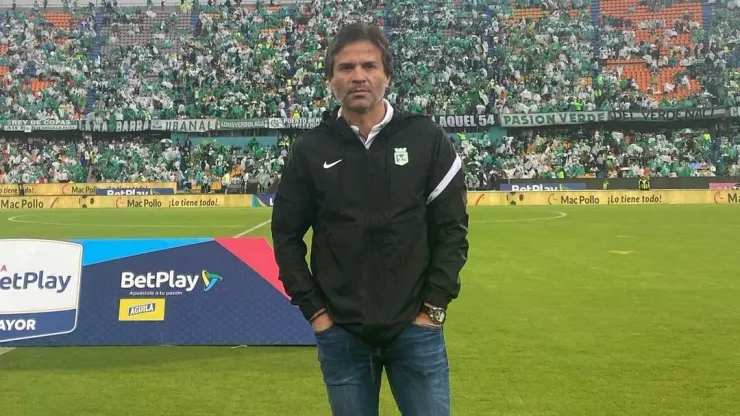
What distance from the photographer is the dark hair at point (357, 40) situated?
2.85m

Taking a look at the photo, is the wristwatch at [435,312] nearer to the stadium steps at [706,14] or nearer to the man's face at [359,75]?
the man's face at [359,75]

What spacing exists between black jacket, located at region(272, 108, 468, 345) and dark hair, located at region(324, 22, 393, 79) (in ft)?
0.79

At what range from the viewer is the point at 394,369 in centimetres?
291

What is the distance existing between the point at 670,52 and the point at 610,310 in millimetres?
47079

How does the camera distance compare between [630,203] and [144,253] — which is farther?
[630,203]

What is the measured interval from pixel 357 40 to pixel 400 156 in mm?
510

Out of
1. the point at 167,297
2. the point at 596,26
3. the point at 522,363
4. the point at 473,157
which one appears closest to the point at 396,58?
the point at 473,157

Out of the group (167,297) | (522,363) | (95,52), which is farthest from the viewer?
(95,52)

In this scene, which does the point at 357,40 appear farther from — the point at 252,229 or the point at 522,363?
the point at 252,229

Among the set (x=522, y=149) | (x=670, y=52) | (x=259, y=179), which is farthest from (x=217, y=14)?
(x=670, y=52)

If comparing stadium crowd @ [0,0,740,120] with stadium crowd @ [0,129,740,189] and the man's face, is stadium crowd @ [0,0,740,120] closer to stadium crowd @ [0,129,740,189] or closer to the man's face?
stadium crowd @ [0,129,740,189]

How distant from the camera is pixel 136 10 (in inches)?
2384

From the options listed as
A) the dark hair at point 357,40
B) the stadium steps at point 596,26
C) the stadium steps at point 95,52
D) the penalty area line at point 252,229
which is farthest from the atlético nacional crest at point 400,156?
the stadium steps at point 95,52

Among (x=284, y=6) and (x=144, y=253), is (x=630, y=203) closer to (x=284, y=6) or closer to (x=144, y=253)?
(x=144, y=253)
